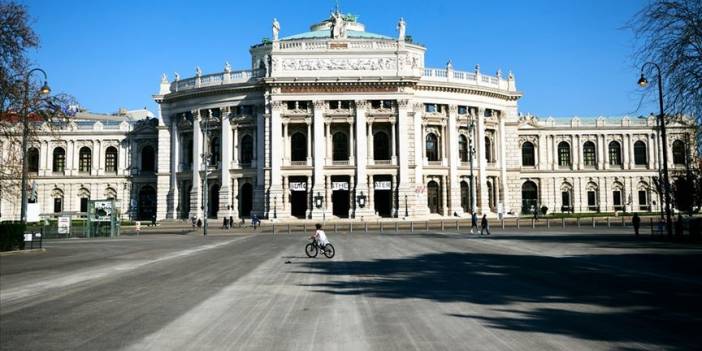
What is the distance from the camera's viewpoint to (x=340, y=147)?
66.1 metres

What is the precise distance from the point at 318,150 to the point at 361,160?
4.89m

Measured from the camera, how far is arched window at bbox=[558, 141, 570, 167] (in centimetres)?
8238

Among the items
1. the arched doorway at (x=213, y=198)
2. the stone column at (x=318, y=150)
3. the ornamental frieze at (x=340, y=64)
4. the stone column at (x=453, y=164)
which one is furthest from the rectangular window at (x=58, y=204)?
the stone column at (x=453, y=164)

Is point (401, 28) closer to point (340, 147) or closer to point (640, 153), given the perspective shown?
point (340, 147)

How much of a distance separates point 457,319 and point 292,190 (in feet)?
179

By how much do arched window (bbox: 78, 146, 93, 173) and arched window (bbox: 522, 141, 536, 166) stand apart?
6152cm

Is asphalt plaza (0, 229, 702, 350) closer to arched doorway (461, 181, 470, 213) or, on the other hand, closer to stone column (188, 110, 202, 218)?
stone column (188, 110, 202, 218)

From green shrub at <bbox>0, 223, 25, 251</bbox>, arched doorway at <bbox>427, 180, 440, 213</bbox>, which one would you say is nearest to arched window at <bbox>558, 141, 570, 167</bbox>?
arched doorway at <bbox>427, 180, 440, 213</bbox>

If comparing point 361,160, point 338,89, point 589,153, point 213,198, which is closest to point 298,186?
point 361,160

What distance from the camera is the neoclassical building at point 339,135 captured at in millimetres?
63500

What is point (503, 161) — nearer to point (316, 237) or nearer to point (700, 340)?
point (316, 237)

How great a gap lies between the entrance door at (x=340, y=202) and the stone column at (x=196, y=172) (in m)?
16.0

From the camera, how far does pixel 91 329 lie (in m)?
10.0

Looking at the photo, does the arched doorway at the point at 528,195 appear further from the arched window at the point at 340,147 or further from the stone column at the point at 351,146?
the stone column at the point at 351,146
